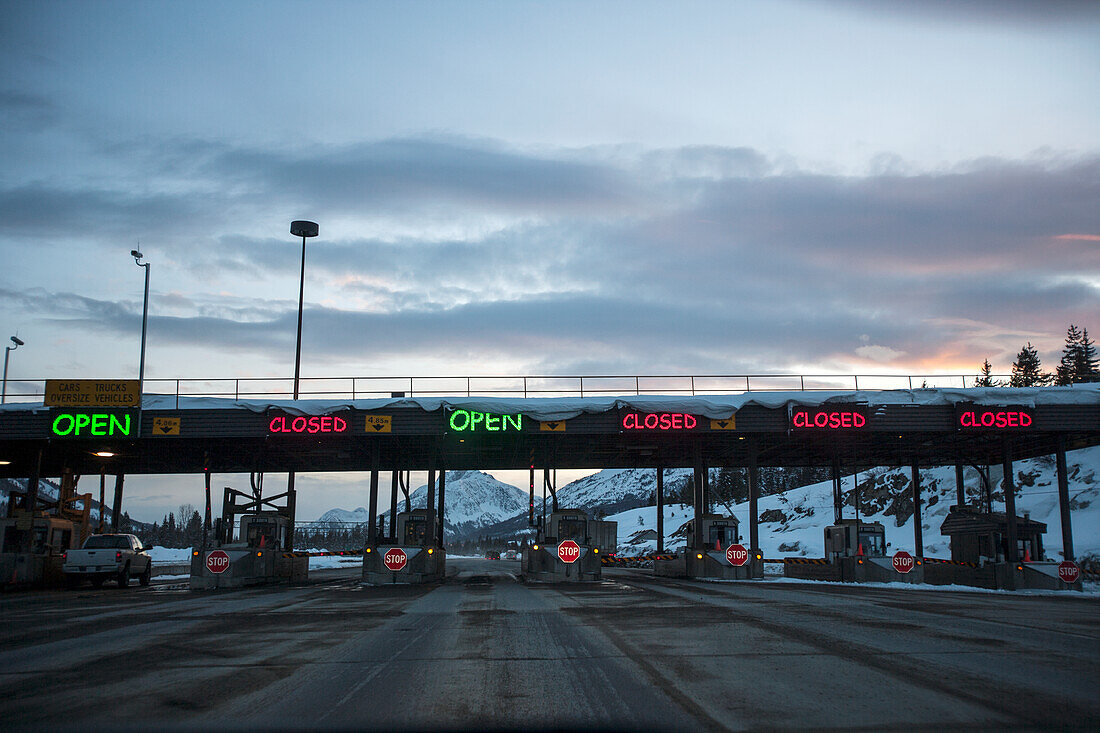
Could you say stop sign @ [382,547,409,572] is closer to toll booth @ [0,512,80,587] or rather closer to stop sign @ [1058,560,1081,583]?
toll booth @ [0,512,80,587]

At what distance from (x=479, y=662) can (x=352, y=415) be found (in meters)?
22.5

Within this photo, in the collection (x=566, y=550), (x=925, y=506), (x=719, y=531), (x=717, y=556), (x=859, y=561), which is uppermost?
(x=925, y=506)

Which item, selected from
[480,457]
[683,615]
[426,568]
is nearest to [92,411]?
[426,568]

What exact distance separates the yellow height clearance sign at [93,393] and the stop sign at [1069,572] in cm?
3372

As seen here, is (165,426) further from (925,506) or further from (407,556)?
(925,506)

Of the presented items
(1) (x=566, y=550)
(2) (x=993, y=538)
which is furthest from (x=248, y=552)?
(2) (x=993, y=538)

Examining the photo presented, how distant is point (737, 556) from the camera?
33781 millimetres

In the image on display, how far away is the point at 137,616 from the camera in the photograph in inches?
618

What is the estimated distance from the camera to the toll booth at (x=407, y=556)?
29.9 metres

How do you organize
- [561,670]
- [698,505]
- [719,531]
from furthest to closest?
[698,505] → [719,531] → [561,670]

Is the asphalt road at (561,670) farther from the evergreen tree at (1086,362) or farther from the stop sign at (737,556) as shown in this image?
the evergreen tree at (1086,362)

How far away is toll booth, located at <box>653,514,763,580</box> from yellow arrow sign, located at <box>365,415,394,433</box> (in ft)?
47.5

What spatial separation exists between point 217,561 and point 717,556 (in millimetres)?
19647

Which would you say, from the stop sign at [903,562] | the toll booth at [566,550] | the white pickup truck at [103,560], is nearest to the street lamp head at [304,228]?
the white pickup truck at [103,560]
